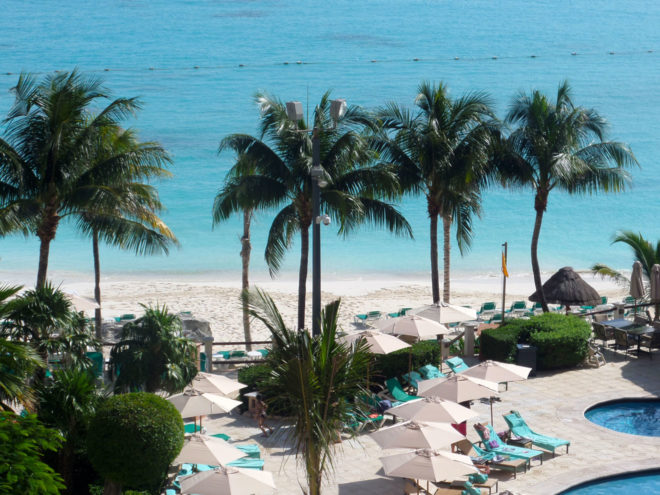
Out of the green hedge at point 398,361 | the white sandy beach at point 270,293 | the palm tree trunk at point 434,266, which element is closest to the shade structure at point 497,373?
the green hedge at point 398,361

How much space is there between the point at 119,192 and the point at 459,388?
938 cm

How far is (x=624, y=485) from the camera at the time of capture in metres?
14.2

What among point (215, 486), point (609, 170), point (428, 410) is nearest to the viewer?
point (215, 486)

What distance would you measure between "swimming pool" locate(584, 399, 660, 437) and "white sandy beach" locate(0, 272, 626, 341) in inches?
527

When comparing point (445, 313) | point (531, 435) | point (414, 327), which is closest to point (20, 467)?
point (531, 435)

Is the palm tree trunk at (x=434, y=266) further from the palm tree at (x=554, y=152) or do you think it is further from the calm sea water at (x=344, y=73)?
the calm sea water at (x=344, y=73)

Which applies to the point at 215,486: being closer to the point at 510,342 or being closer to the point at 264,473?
the point at 264,473

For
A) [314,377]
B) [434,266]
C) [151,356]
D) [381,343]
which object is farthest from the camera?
[434,266]

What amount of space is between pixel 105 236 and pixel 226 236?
142ft

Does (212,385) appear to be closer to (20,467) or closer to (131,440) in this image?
(131,440)

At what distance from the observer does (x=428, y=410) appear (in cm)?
1434

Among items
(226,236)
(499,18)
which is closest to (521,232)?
(226,236)

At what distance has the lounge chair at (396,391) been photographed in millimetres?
17586

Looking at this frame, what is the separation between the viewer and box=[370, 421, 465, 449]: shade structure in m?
12.9
